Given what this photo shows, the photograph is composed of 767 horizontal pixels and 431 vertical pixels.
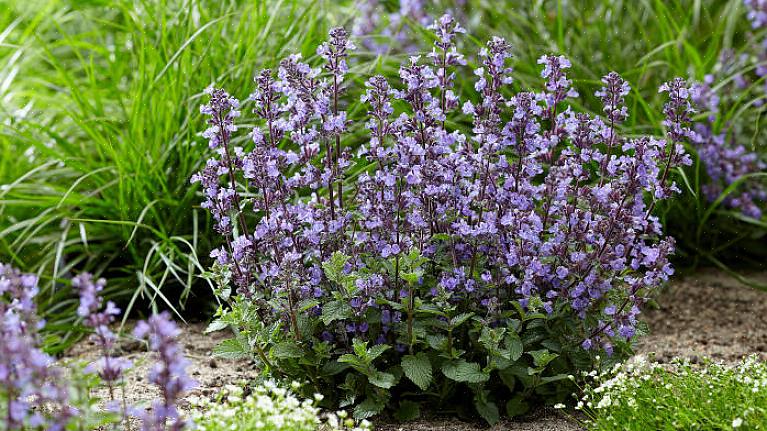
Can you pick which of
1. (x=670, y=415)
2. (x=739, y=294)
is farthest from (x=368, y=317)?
(x=739, y=294)

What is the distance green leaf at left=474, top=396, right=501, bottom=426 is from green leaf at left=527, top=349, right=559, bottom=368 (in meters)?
0.23

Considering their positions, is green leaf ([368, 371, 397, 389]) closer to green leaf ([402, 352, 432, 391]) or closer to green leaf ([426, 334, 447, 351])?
green leaf ([402, 352, 432, 391])

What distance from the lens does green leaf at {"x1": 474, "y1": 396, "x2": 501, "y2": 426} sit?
263 cm

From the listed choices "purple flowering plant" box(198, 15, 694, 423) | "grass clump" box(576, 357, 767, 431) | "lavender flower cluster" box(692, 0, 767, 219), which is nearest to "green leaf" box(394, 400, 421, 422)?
"purple flowering plant" box(198, 15, 694, 423)

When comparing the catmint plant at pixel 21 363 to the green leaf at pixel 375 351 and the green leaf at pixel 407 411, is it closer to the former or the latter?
the green leaf at pixel 375 351

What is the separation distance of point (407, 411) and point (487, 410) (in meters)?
0.25

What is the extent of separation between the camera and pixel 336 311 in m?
2.49

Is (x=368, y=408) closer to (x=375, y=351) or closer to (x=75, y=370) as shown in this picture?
(x=375, y=351)

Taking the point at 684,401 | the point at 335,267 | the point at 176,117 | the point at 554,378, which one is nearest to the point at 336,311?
the point at 335,267

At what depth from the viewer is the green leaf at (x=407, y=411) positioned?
2.70 m

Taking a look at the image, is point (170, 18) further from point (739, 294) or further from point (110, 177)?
point (739, 294)

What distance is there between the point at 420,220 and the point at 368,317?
0.36m

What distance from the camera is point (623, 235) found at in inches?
99.9

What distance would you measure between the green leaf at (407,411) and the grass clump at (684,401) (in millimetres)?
520
